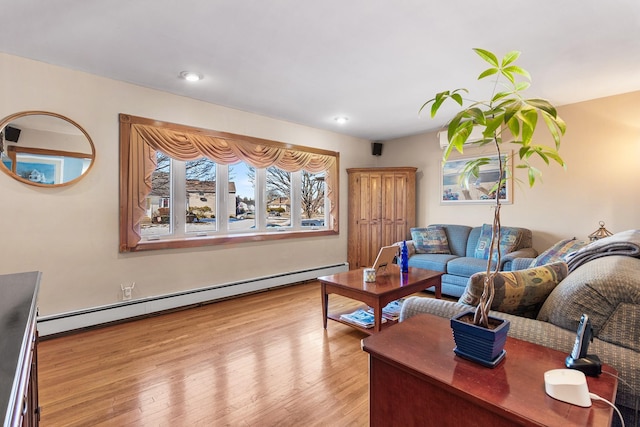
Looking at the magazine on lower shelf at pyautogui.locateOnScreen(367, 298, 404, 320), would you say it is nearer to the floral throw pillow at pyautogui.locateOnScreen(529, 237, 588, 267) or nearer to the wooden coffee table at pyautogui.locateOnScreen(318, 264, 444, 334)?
the wooden coffee table at pyautogui.locateOnScreen(318, 264, 444, 334)

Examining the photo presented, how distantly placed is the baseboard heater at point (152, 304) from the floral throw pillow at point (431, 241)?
173 cm

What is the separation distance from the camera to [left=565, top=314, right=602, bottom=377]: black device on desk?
35.7 inches

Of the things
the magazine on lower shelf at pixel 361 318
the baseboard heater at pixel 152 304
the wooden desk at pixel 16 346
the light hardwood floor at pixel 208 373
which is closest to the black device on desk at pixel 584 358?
the light hardwood floor at pixel 208 373

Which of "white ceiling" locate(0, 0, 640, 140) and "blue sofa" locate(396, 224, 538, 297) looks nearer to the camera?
"white ceiling" locate(0, 0, 640, 140)

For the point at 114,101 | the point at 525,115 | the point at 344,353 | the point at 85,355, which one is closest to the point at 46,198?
the point at 114,101

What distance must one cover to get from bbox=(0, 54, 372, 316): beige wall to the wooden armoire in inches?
85.3

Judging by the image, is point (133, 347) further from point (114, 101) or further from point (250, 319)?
point (114, 101)

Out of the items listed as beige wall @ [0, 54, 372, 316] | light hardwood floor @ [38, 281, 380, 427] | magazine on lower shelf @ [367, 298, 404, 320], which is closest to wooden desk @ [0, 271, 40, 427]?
light hardwood floor @ [38, 281, 380, 427]

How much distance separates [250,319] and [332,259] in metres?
2.09

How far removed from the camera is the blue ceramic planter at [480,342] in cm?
95

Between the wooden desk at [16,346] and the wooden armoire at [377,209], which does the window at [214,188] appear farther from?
the wooden desk at [16,346]

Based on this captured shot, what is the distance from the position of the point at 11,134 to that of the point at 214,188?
1848 millimetres

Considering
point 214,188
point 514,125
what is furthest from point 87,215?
point 514,125

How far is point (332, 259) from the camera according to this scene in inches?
197
